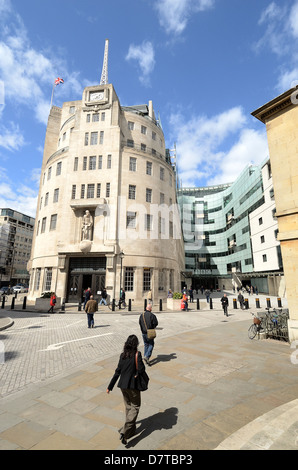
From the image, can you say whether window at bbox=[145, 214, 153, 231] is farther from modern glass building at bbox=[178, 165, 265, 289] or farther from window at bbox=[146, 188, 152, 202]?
modern glass building at bbox=[178, 165, 265, 289]

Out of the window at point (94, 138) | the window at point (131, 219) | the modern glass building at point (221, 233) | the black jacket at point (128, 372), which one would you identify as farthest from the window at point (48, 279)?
the modern glass building at point (221, 233)

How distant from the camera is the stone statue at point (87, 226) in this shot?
26438 mm

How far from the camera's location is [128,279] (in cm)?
2650

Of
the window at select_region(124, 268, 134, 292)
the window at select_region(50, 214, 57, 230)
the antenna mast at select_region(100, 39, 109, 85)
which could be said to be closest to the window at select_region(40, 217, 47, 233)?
the window at select_region(50, 214, 57, 230)

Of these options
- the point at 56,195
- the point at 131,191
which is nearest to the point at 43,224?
the point at 56,195

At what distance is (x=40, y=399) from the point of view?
16.7 ft

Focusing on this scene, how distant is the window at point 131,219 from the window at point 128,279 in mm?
5067

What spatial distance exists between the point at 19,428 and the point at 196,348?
21.2ft

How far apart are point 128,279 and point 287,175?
19.8m

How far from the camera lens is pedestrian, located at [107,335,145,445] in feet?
12.0

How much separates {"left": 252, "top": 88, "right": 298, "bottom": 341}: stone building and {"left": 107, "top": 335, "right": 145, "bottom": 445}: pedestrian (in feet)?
25.9

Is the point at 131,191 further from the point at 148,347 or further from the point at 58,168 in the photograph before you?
the point at 148,347

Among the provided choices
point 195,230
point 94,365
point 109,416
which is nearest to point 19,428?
point 109,416

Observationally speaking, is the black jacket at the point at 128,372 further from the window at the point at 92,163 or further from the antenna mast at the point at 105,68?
the antenna mast at the point at 105,68
